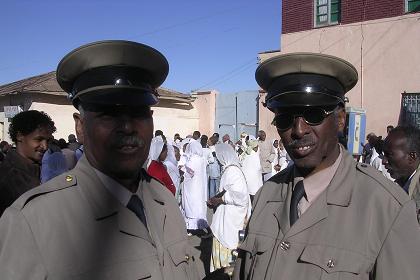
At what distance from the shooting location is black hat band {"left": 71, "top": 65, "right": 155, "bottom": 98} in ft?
6.18

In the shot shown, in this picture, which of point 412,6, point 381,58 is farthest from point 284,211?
point 412,6

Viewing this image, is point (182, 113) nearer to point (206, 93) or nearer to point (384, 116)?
point (206, 93)

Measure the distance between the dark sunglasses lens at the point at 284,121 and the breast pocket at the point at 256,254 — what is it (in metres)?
0.54

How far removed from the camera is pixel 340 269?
185 centimetres

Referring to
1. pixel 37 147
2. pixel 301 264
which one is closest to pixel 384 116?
pixel 37 147

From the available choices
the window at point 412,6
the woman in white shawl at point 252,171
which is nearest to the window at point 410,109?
the window at point 412,6

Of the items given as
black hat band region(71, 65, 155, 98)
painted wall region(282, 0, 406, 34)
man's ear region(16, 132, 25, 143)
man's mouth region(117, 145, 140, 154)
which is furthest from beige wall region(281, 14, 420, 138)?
man's mouth region(117, 145, 140, 154)

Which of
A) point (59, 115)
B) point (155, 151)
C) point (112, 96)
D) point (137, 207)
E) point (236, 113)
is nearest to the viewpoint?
point (112, 96)

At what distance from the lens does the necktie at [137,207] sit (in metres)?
1.94

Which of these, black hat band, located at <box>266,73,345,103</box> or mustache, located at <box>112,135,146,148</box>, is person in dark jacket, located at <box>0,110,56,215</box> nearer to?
mustache, located at <box>112,135,146,148</box>

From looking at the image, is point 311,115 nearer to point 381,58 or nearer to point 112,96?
point 112,96

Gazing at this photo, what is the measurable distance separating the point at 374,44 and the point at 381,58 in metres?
0.59

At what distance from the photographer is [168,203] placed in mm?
2227

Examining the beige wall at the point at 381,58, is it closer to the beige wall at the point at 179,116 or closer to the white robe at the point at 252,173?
the white robe at the point at 252,173
